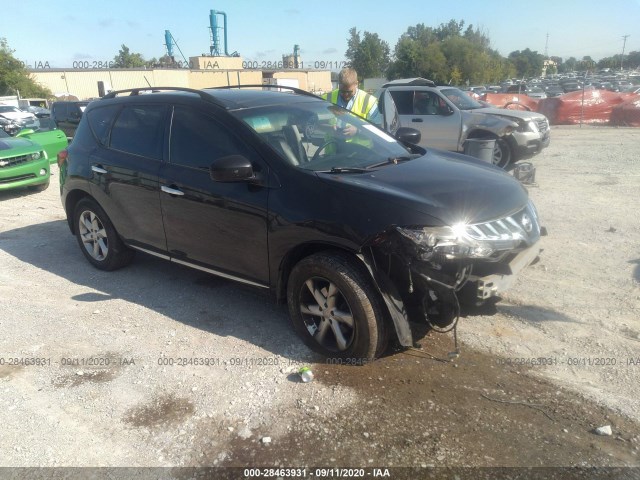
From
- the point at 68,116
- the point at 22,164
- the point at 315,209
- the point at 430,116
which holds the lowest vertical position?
the point at 22,164

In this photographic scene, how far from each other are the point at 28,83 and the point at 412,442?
54610 mm

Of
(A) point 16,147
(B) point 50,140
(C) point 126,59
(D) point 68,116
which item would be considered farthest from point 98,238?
(C) point 126,59

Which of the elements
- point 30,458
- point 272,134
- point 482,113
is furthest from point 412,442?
point 482,113

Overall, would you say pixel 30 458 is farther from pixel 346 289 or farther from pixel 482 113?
pixel 482 113

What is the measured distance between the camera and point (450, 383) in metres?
3.31

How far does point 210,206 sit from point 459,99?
927 cm

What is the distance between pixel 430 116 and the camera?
36.9 feet

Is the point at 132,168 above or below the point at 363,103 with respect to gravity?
below

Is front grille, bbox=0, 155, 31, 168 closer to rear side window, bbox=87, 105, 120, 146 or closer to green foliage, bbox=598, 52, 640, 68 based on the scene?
rear side window, bbox=87, 105, 120, 146

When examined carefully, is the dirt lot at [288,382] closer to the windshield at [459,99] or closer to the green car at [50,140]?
the green car at [50,140]

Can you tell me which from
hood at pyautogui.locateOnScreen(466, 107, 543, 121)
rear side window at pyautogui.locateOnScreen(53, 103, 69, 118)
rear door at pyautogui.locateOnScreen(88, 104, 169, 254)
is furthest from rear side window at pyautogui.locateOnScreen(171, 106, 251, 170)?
rear side window at pyautogui.locateOnScreen(53, 103, 69, 118)

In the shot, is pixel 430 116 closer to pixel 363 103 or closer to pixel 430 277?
pixel 363 103

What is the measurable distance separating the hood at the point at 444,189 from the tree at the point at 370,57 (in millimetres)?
72232

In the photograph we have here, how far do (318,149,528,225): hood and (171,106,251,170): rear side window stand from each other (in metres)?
0.88
